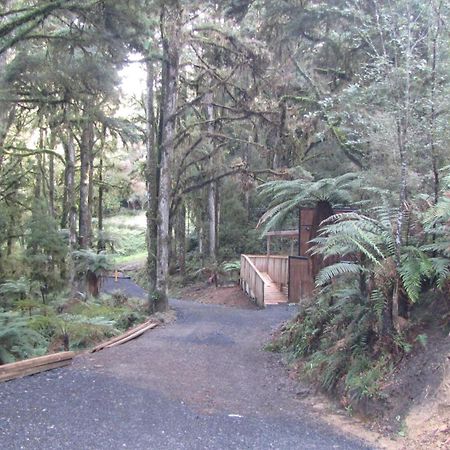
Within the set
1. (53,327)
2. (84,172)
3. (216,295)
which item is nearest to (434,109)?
(53,327)

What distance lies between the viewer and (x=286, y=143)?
15.0 metres

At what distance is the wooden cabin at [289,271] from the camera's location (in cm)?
1163

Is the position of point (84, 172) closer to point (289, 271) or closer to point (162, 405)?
point (289, 271)

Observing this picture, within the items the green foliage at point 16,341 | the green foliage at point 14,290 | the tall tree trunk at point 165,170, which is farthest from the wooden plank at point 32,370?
the tall tree trunk at point 165,170

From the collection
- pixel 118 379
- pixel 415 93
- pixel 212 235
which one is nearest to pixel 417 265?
pixel 415 93

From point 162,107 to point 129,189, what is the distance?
16.1 m

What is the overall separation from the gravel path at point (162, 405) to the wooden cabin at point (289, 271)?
12.5 ft

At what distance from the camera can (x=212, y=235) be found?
77.0 feet

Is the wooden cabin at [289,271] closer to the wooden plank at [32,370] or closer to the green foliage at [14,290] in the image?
the wooden plank at [32,370]

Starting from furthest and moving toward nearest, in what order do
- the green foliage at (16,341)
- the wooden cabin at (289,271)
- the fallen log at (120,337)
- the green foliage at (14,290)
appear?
the green foliage at (14,290) → the wooden cabin at (289,271) → the fallen log at (120,337) → the green foliage at (16,341)

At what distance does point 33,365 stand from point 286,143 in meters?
10.4

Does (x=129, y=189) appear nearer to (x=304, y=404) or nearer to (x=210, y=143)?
(x=210, y=143)

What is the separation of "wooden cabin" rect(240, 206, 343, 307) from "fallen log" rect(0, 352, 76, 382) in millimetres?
5959

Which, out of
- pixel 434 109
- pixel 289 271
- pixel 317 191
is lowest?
pixel 289 271
